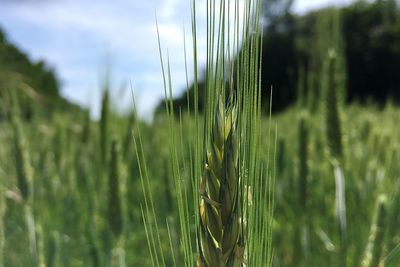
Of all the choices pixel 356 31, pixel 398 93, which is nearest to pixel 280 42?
pixel 356 31

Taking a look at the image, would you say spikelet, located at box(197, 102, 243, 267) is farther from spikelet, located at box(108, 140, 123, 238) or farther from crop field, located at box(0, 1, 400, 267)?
spikelet, located at box(108, 140, 123, 238)

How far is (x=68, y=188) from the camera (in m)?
1.55

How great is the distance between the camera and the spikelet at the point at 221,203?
0.45 m

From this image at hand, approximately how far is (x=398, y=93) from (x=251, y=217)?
46.2 ft

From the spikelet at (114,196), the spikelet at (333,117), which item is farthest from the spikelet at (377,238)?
the spikelet at (114,196)

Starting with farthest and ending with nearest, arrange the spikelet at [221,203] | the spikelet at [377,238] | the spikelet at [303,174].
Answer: the spikelet at [303,174] → the spikelet at [377,238] → the spikelet at [221,203]

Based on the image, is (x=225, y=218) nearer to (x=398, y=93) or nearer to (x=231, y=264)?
(x=231, y=264)

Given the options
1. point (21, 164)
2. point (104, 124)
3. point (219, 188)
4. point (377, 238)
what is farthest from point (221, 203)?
point (21, 164)

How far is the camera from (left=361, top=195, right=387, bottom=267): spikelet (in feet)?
2.69

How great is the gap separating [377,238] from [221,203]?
47 cm

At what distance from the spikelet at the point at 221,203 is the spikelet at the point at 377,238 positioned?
1.39 feet

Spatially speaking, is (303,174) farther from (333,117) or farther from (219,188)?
(219,188)

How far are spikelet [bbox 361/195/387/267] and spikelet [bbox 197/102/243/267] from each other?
423 mm

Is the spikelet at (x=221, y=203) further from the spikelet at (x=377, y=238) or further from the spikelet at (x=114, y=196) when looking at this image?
the spikelet at (x=114, y=196)
